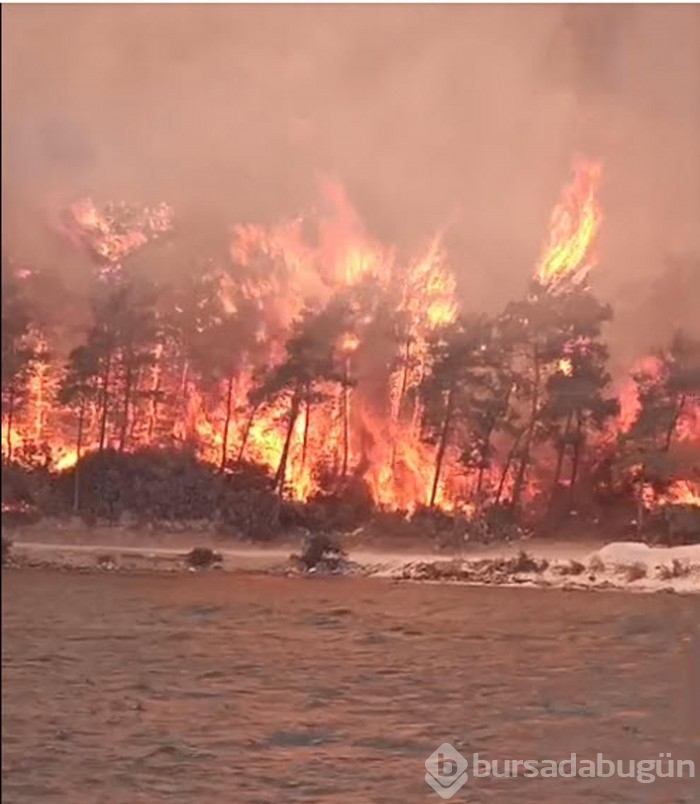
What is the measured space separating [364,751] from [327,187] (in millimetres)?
686

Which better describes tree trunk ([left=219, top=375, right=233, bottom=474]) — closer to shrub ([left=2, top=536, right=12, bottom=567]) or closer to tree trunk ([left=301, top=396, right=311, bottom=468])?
tree trunk ([left=301, top=396, right=311, bottom=468])

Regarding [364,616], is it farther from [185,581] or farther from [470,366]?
[470,366]

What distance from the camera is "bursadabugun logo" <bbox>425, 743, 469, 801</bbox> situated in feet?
4.09

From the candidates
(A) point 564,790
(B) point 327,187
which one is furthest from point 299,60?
(A) point 564,790

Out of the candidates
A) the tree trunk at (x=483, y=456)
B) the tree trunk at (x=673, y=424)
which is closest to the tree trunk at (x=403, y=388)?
the tree trunk at (x=483, y=456)

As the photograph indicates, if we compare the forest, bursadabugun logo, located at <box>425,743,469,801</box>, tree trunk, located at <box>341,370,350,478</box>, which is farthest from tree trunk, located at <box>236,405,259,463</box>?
bursadabugun logo, located at <box>425,743,469,801</box>

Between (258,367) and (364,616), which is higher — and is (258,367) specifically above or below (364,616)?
above

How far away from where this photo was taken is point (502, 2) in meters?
1.30

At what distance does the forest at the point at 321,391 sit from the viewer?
1270 mm

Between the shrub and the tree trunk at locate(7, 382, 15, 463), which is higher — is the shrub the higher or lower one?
the lower one

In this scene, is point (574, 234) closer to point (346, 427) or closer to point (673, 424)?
point (673, 424)

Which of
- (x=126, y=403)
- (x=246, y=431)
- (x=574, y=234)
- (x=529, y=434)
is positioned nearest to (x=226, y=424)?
(x=246, y=431)

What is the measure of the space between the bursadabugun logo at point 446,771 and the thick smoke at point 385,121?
21.1 inches

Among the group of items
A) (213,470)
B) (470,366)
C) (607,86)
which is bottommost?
(213,470)
